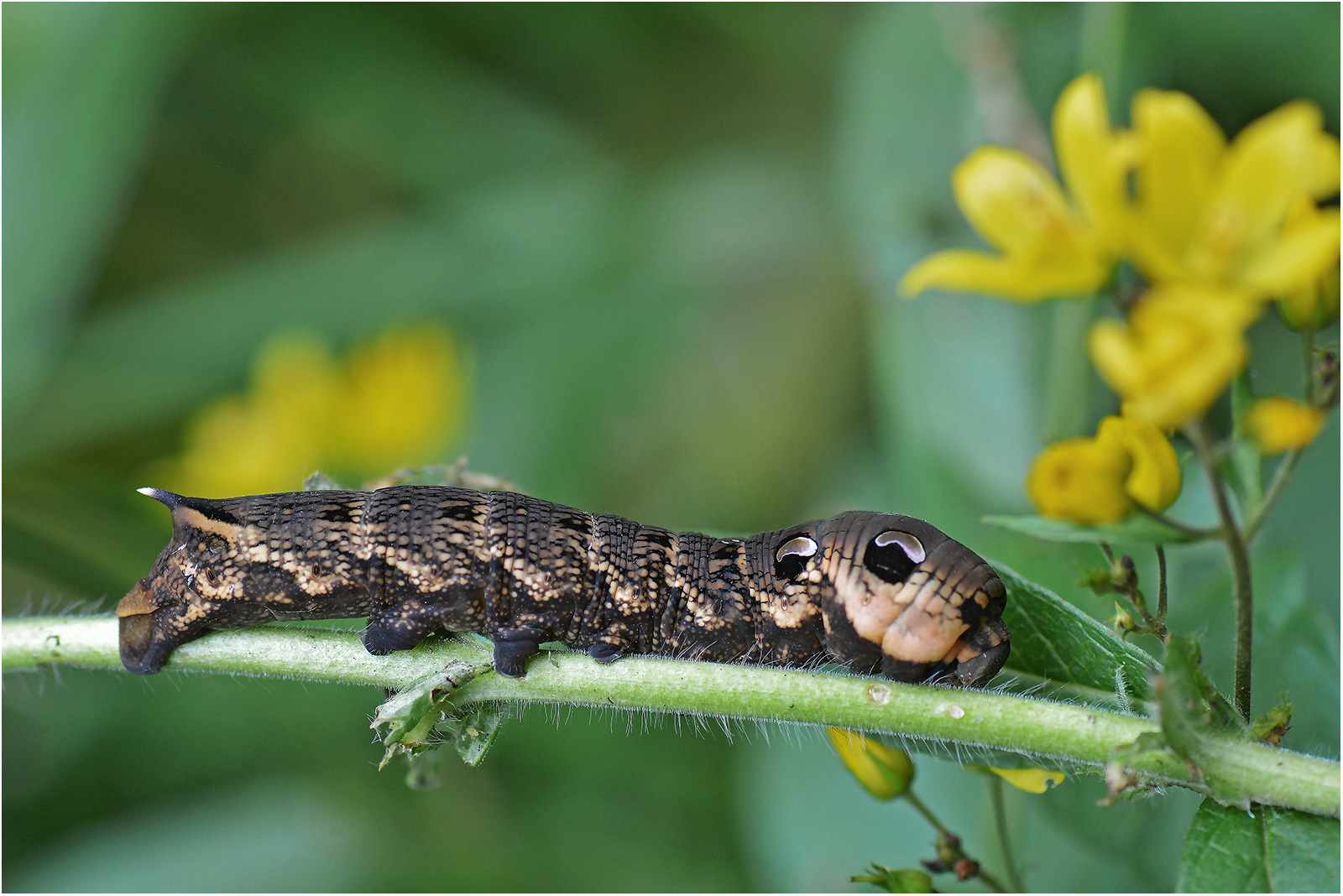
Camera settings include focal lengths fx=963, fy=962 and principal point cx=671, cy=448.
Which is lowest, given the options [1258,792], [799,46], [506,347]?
[1258,792]

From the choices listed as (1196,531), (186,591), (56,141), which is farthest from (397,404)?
(1196,531)

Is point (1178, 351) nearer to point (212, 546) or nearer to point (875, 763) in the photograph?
point (875, 763)

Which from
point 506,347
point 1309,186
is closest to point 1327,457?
point 1309,186

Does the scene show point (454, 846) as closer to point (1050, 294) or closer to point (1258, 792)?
point (1258, 792)

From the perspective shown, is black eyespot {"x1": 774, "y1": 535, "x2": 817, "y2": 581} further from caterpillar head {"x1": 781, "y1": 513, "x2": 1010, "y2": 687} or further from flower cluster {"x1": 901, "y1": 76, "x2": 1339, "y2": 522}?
flower cluster {"x1": 901, "y1": 76, "x2": 1339, "y2": 522}

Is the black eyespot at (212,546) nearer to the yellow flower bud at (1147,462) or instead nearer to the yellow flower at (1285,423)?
the yellow flower bud at (1147,462)
